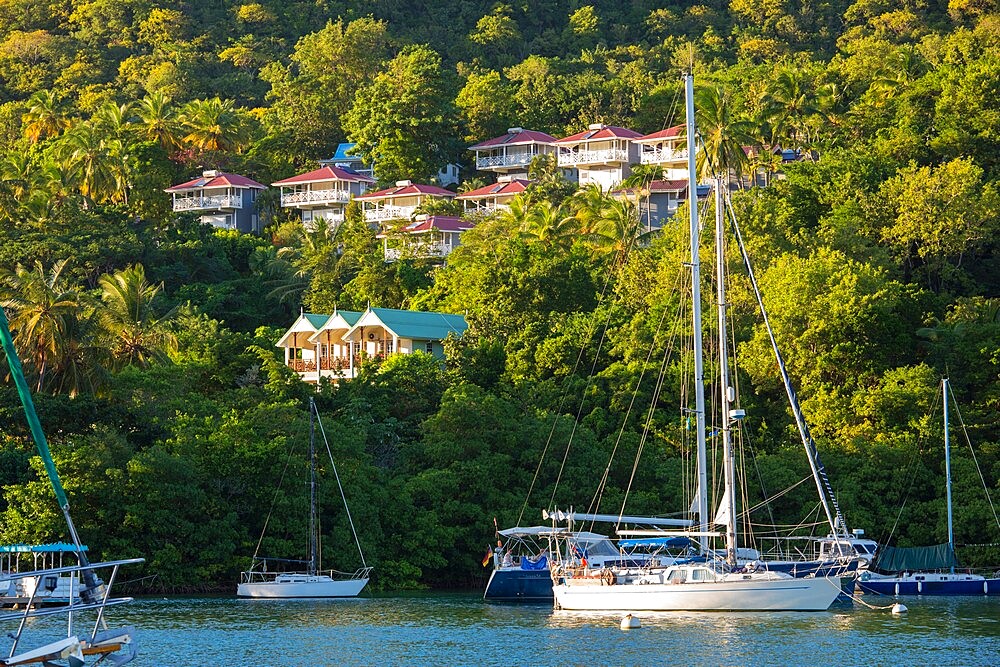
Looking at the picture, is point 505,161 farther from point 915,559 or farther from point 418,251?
point 915,559

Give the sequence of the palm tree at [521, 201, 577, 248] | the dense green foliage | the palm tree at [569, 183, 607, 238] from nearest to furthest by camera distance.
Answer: the dense green foliage < the palm tree at [521, 201, 577, 248] < the palm tree at [569, 183, 607, 238]

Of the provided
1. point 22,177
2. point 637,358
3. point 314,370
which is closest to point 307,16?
point 22,177

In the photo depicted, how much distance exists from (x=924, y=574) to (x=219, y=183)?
5959cm

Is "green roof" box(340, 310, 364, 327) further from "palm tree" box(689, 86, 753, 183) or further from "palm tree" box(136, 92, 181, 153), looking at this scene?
"palm tree" box(136, 92, 181, 153)

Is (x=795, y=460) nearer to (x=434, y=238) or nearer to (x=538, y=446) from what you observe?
(x=538, y=446)

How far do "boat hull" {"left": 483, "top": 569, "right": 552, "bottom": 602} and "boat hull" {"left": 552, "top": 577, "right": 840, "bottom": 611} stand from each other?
5662mm

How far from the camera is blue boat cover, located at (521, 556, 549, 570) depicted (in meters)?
50.7

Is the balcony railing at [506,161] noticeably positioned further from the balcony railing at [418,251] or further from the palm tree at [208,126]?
the palm tree at [208,126]

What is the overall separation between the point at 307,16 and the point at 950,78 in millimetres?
72002

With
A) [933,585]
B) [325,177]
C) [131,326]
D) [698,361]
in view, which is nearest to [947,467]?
[933,585]

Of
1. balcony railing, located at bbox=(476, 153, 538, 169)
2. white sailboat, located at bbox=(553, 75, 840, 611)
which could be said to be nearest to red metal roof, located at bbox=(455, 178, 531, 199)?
balcony railing, located at bbox=(476, 153, 538, 169)

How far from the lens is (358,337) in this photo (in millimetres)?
75500

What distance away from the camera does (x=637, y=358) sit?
66188mm

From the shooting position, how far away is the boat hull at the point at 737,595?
43.8 meters
